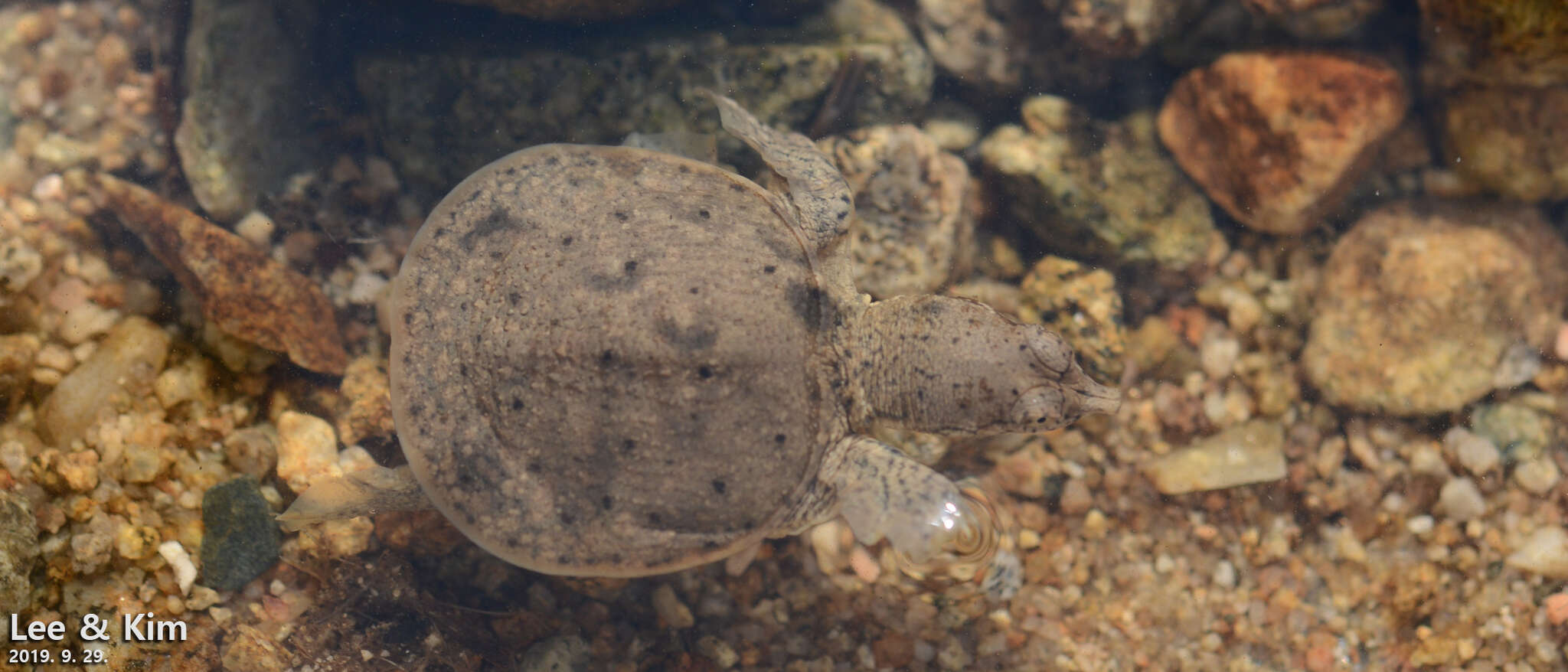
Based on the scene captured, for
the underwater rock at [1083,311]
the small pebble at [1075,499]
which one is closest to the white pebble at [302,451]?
the underwater rock at [1083,311]

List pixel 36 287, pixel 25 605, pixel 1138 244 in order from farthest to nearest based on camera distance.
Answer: pixel 1138 244, pixel 36 287, pixel 25 605

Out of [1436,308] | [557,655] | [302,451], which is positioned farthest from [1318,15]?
[302,451]

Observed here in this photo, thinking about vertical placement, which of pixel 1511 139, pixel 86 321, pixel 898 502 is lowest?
pixel 898 502

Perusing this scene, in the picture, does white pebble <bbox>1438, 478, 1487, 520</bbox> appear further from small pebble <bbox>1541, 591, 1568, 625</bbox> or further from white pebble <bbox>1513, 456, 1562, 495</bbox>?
small pebble <bbox>1541, 591, 1568, 625</bbox>

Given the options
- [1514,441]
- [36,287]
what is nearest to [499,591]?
[36,287]

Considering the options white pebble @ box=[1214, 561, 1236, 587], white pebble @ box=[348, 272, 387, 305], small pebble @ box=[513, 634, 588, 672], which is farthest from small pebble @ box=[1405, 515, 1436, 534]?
white pebble @ box=[348, 272, 387, 305]

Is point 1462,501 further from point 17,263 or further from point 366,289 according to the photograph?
point 17,263

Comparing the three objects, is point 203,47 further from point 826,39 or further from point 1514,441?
point 1514,441
